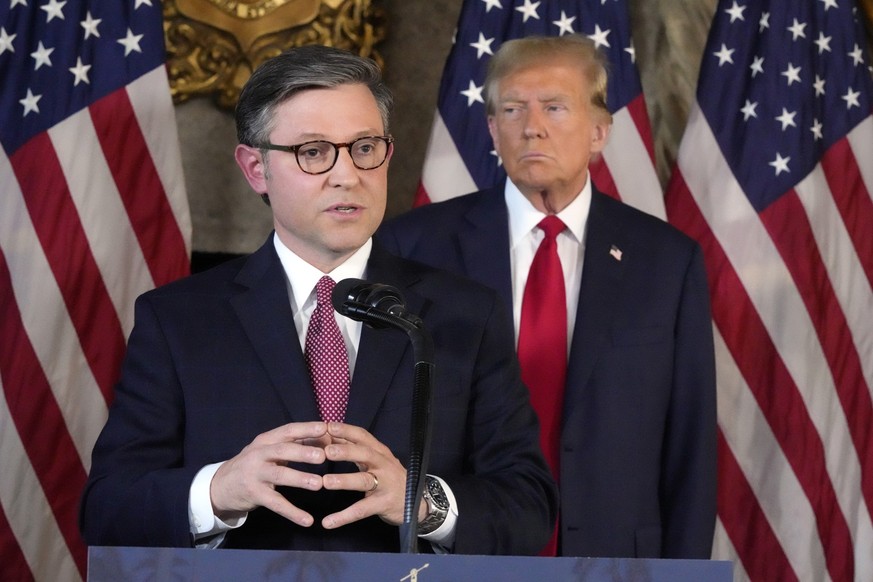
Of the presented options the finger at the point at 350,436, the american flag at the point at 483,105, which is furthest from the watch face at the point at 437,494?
the american flag at the point at 483,105

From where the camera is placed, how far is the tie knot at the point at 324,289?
2.08 metres

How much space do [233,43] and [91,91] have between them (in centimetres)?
72

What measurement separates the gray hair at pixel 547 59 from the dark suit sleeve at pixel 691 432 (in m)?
0.58

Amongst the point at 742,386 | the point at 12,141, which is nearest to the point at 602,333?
the point at 742,386

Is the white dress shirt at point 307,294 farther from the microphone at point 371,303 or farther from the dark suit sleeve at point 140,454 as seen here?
the microphone at point 371,303

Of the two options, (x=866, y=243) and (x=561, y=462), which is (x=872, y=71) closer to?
(x=866, y=243)

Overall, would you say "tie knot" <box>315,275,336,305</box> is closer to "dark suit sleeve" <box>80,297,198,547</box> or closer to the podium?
"dark suit sleeve" <box>80,297,198,547</box>

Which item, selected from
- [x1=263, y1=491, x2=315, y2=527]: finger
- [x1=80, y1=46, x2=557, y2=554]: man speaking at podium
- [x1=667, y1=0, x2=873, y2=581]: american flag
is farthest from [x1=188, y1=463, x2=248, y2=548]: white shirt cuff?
[x1=667, y1=0, x2=873, y2=581]: american flag

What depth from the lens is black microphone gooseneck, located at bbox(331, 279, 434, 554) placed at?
158 centimetres

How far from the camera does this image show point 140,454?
6.55 feet

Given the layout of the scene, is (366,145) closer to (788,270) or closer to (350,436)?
(350,436)

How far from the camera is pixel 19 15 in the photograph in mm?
3695

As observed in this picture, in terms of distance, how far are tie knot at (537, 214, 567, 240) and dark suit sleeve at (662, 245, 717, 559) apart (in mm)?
353

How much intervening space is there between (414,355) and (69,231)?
223cm
